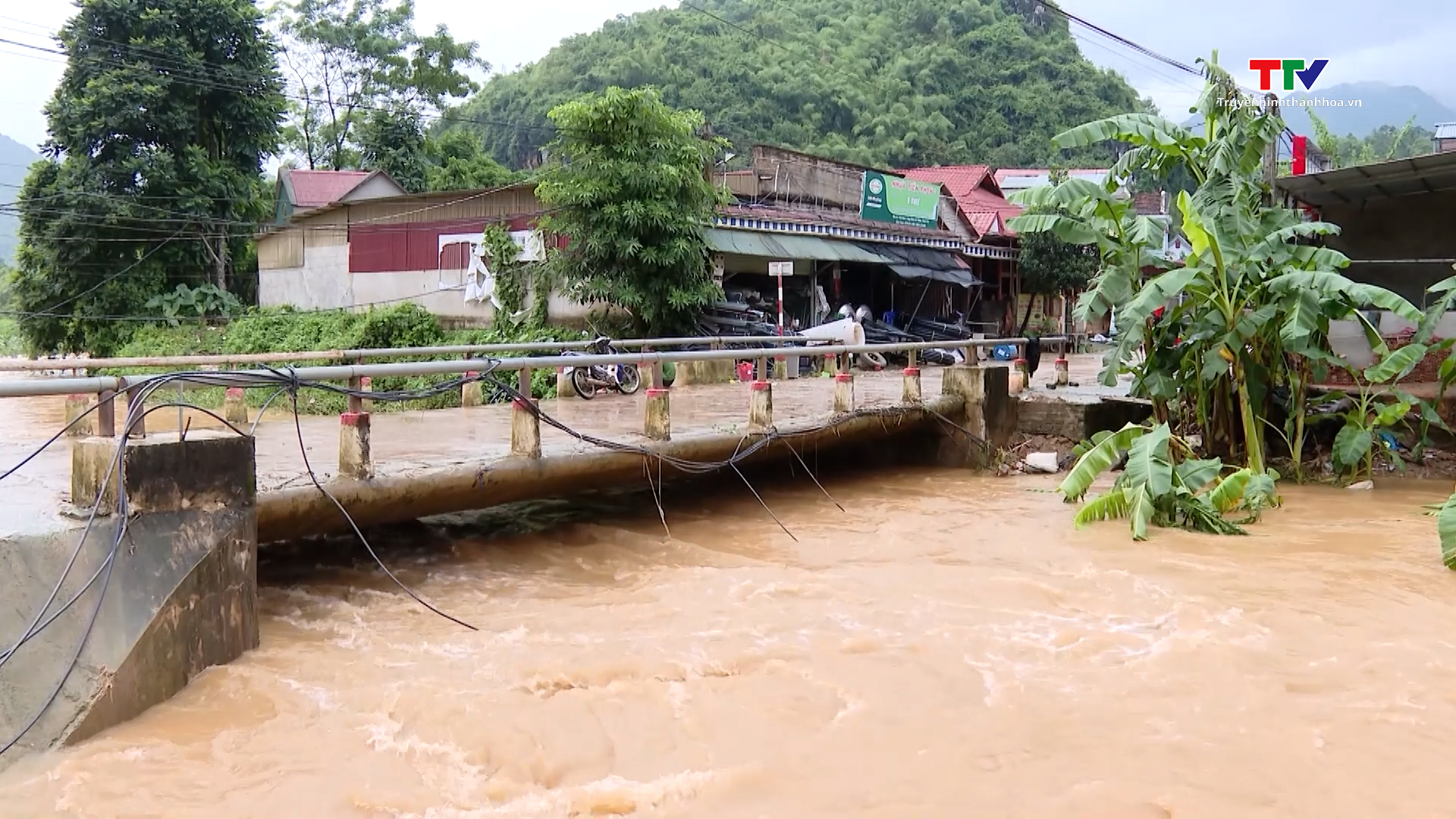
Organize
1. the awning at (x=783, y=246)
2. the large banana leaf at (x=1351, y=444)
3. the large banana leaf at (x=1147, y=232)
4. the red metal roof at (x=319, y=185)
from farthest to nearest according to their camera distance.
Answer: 1. the red metal roof at (x=319, y=185)
2. the awning at (x=783, y=246)
3. the large banana leaf at (x=1351, y=444)
4. the large banana leaf at (x=1147, y=232)

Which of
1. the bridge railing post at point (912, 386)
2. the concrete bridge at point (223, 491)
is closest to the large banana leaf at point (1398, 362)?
the bridge railing post at point (912, 386)

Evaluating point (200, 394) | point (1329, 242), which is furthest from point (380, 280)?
point (1329, 242)

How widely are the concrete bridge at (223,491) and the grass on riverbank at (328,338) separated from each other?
7.04 m

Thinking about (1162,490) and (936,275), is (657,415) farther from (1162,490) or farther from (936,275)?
(936,275)

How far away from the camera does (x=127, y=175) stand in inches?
1091

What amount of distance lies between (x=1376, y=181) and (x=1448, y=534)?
7.38 meters

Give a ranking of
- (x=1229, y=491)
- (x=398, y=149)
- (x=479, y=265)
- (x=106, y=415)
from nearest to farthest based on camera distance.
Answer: (x=106, y=415)
(x=1229, y=491)
(x=479, y=265)
(x=398, y=149)

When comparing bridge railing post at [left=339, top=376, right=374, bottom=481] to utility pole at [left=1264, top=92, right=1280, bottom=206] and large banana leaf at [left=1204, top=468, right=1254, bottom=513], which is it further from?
utility pole at [left=1264, top=92, right=1280, bottom=206]

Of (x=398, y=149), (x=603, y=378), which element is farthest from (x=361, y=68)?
(x=603, y=378)

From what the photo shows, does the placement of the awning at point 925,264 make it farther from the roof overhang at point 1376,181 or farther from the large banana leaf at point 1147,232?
the large banana leaf at point 1147,232

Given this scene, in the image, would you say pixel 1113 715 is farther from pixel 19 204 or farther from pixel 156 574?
pixel 19 204

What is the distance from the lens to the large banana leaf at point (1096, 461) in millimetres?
10312

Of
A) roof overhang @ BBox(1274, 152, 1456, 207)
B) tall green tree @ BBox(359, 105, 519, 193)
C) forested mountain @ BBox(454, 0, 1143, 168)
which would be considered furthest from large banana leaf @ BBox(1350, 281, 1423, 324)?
forested mountain @ BBox(454, 0, 1143, 168)

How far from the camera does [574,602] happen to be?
7438 mm
